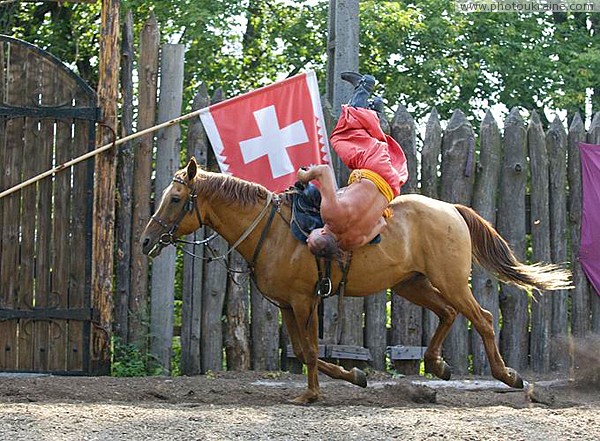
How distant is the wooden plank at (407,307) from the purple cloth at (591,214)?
1610mm

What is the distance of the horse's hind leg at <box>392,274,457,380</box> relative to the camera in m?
8.41

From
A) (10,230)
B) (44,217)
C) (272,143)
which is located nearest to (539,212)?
(272,143)

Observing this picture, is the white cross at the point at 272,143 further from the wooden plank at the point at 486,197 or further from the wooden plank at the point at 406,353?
the wooden plank at the point at 406,353

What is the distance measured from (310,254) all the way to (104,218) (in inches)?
91.2

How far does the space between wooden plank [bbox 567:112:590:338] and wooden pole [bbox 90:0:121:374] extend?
4.23 meters

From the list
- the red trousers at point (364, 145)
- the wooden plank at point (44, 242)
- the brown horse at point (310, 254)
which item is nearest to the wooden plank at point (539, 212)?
the brown horse at point (310, 254)

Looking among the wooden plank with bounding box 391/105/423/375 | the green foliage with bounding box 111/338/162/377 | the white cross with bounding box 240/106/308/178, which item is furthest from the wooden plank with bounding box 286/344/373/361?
the white cross with bounding box 240/106/308/178

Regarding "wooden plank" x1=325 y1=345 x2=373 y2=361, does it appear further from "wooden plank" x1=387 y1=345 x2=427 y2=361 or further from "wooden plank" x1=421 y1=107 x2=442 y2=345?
"wooden plank" x1=421 y1=107 x2=442 y2=345

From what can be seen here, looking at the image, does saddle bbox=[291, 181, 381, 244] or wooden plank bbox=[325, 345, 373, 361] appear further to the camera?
wooden plank bbox=[325, 345, 373, 361]

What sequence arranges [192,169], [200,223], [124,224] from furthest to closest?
[124,224] < [200,223] < [192,169]

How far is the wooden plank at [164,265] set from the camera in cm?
969

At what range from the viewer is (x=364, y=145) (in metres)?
7.92

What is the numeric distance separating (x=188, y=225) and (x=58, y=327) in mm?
2068

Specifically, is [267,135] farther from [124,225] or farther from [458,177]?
[458,177]
